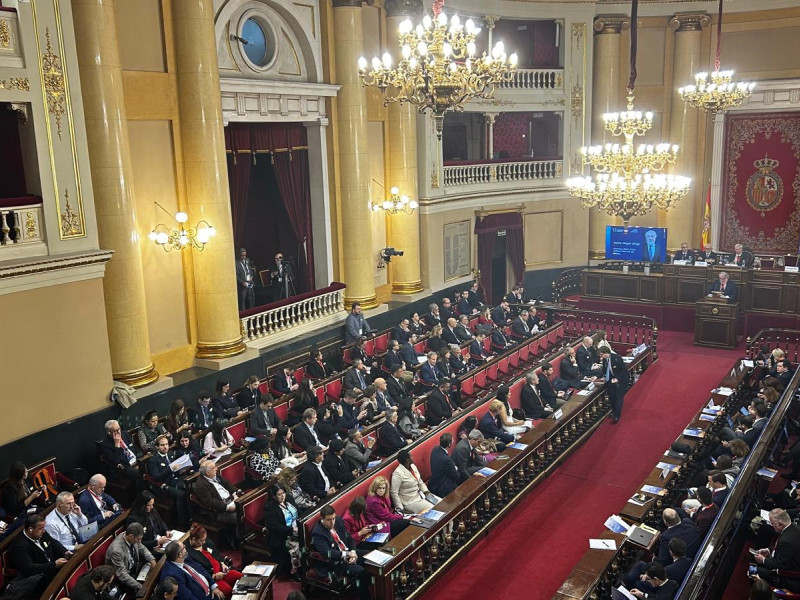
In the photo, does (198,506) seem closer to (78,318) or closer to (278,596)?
(278,596)

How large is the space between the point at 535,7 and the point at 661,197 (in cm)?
814

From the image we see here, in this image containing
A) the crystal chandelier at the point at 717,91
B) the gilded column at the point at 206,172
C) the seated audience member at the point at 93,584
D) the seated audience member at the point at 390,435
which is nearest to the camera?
the seated audience member at the point at 93,584

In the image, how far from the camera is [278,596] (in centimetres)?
692

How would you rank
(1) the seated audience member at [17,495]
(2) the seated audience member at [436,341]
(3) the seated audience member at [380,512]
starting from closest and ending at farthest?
(1) the seated audience member at [17,495] < (3) the seated audience member at [380,512] < (2) the seated audience member at [436,341]

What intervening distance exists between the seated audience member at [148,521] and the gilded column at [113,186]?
2982mm

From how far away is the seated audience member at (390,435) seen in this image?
8883 mm

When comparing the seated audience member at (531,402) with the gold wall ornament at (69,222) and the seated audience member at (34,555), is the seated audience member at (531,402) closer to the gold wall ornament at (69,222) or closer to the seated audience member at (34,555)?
the gold wall ornament at (69,222)

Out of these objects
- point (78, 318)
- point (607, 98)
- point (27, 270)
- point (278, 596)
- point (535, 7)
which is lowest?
point (278, 596)

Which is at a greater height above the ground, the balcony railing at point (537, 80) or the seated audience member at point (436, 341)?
the balcony railing at point (537, 80)

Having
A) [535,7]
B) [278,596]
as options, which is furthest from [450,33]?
[535,7]

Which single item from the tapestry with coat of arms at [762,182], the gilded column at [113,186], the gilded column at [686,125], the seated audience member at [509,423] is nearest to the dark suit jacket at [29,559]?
the gilded column at [113,186]

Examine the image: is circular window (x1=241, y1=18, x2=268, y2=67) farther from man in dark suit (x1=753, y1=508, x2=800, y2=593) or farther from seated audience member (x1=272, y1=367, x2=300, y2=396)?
man in dark suit (x1=753, y1=508, x2=800, y2=593)

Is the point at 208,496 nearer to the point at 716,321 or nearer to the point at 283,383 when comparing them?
the point at 283,383

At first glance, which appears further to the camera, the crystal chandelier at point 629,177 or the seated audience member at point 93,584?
the crystal chandelier at point 629,177
